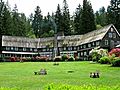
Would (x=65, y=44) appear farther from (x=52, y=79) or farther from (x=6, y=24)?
(x=52, y=79)

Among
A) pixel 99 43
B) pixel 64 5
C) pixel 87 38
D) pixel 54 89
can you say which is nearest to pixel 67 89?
pixel 54 89

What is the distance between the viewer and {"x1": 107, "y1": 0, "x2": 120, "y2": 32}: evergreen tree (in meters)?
92.8

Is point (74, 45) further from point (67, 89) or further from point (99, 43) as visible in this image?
point (67, 89)

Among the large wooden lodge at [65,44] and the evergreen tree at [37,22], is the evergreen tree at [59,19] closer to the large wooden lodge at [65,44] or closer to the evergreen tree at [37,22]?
the large wooden lodge at [65,44]

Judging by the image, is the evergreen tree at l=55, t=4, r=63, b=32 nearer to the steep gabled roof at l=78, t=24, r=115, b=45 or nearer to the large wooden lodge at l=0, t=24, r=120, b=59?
the large wooden lodge at l=0, t=24, r=120, b=59

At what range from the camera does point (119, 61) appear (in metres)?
39.4

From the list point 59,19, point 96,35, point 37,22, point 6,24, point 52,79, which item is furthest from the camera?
point 37,22

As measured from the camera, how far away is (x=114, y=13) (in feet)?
314

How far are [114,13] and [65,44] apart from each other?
1821cm

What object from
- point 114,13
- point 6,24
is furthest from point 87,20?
point 6,24

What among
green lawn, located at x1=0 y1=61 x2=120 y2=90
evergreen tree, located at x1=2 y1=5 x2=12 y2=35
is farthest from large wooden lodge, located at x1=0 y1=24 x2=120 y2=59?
green lawn, located at x1=0 y1=61 x2=120 y2=90

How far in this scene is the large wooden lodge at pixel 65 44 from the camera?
261 feet

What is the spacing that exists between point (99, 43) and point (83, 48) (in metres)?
9.38

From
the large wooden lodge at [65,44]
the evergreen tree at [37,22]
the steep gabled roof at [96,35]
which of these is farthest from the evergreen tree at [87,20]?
the evergreen tree at [37,22]
